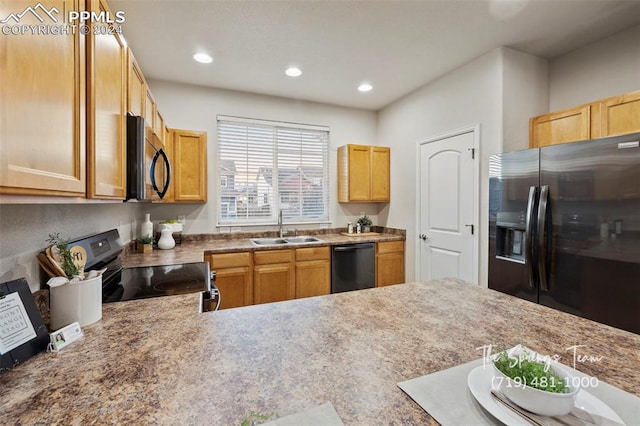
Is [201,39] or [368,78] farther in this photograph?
[368,78]

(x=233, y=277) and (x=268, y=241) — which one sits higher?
(x=268, y=241)

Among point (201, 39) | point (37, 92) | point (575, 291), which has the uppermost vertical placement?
point (201, 39)

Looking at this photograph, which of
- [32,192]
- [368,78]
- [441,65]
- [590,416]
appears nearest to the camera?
[590,416]

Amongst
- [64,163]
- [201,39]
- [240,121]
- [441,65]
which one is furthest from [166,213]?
[441,65]

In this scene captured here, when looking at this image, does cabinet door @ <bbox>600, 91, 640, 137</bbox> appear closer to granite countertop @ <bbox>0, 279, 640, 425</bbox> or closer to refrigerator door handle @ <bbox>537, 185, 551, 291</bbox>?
refrigerator door handle @ <bbox>537, 185, 551, 291</bbox>

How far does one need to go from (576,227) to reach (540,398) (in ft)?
6.11

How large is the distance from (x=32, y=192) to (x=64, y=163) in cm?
19

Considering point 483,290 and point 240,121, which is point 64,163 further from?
point 240,121

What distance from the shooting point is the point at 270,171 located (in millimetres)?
3893

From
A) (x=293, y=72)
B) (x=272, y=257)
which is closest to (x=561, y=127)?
(x=293, y=72)

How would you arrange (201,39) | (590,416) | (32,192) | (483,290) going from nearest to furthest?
(590,416) < (32,192) < (483,290) < (201,39)

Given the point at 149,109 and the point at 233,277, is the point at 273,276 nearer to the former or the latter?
the point at 233,277

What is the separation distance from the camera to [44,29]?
0.75 meters

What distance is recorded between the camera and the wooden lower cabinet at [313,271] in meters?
3.31
